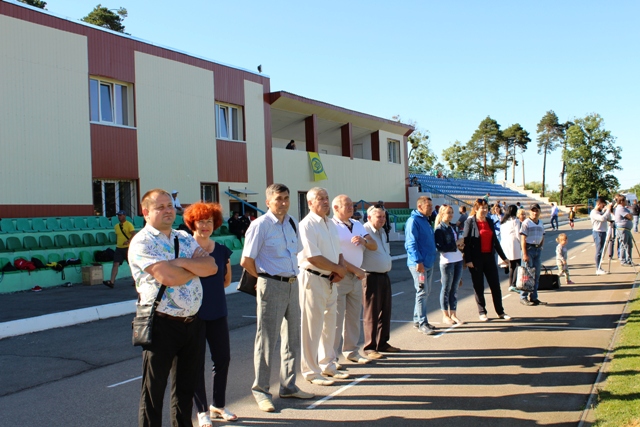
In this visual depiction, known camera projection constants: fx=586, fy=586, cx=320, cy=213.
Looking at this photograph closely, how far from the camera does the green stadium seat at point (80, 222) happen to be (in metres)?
17.7

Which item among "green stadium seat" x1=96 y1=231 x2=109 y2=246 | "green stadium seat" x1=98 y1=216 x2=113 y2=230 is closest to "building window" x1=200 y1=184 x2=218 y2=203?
"green stadium seat" x1=98 y1=216 x2=113 y2=230

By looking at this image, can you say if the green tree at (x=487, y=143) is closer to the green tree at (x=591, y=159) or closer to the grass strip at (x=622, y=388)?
the green tree at (x=591, y=159)

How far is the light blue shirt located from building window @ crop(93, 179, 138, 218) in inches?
609

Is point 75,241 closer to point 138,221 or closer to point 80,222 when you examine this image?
point 80,222

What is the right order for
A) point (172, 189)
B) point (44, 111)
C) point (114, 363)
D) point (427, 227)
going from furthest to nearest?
point (172, 189) → point (44, 111) → point (427, 227) → point (114, 363)

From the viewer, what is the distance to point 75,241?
16.7 m

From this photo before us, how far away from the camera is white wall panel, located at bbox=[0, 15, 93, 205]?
54.9ft

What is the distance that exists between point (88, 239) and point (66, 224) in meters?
0.89

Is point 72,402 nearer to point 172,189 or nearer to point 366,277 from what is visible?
point 366,277

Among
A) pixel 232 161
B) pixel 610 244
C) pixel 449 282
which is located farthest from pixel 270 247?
pixel 232 161

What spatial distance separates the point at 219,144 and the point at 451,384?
1938 centimetres

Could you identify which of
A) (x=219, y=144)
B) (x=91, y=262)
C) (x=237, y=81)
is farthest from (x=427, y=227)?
(x=237, y=81)

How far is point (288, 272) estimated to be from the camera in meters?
5.50

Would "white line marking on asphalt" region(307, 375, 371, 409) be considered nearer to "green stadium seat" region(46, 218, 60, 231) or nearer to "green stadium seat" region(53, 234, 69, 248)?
"green stadium seat" region(53, 234, 69, 248)
